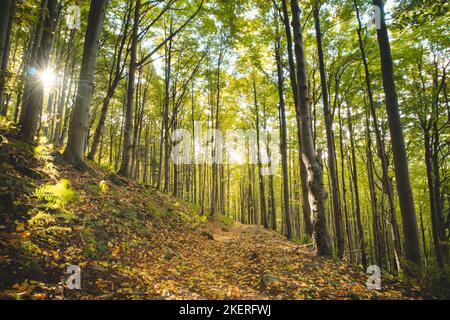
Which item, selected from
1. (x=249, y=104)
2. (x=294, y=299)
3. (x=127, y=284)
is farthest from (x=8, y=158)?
(x=249, y=104)

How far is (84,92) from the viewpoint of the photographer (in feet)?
23.6

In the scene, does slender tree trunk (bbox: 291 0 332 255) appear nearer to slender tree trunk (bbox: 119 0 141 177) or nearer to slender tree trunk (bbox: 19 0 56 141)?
slender tree trunk (bbox: 19 0 56 141)

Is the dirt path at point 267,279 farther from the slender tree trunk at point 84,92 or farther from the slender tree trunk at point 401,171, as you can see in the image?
the slender tree trunk at point 84,92

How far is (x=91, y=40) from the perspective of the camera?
24.0ft

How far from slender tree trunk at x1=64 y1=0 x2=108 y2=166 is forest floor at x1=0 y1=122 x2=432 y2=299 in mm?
535

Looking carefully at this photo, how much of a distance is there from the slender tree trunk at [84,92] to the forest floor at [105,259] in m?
0.54

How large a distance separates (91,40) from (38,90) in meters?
2.24

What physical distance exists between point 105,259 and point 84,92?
5422mm

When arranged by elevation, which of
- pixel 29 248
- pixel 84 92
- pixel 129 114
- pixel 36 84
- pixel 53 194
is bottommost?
pixel 29 248

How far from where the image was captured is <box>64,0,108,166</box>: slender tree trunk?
716cm

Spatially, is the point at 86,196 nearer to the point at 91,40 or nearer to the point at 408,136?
the point at 91,40

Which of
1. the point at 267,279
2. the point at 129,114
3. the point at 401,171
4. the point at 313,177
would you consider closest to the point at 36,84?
the point at 129,114

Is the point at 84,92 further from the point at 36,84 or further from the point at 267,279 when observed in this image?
the point at 267,279

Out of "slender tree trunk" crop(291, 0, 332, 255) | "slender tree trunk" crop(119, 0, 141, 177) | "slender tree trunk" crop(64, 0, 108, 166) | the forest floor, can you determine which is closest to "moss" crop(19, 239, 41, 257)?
the forest floor
